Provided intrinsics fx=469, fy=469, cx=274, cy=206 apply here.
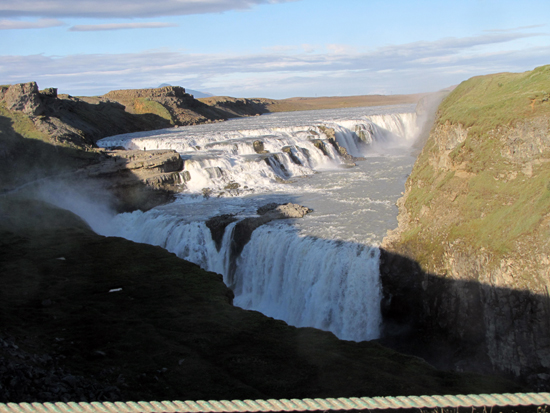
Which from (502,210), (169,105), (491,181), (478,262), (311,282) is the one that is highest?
(169,105)

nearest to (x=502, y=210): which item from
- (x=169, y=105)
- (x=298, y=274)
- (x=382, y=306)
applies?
(x=382, y=306)

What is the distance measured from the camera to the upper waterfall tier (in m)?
34.7

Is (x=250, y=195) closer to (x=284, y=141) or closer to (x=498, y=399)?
(x=284, y=141)

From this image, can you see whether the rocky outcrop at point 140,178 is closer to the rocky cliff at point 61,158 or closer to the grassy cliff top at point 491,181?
the rocky cliff at point 61,158

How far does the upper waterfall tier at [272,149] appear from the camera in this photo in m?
34.7

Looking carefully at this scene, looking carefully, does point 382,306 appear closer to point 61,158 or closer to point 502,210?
point 502,210

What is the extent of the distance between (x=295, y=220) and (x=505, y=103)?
35.6ft

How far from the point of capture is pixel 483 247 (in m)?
14.3

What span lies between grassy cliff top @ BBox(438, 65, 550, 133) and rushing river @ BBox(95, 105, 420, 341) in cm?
559

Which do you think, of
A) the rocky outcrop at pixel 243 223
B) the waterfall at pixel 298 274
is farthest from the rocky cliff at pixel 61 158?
the rocky outcrop at pixel 243 223

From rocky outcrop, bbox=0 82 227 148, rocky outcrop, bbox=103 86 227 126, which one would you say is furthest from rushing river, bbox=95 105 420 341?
rocky outcrop, bbox=103 86 227 126

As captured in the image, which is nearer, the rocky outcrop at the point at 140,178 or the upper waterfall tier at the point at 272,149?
the rocky outcrop at the point at 140,178

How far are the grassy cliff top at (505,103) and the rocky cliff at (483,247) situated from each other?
5 cm

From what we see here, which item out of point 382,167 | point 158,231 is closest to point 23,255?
point 158,231
